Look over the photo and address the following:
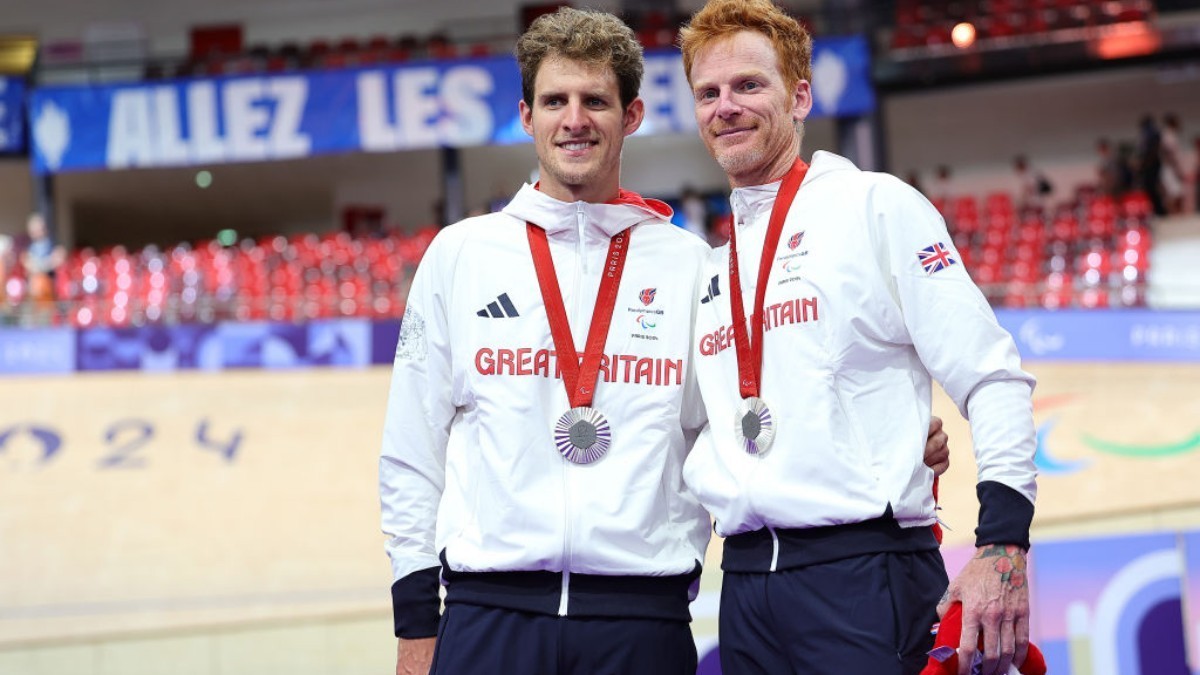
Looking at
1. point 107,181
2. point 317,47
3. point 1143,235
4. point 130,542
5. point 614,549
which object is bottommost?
point 130,542

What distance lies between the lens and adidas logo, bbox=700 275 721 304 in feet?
8.80

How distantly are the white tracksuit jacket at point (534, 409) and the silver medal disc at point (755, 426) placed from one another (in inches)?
7.5

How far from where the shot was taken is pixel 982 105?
18.0 m

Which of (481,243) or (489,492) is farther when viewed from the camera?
(481,243)

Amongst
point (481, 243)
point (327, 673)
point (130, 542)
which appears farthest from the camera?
point (130, 542)

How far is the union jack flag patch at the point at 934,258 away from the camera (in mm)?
2396

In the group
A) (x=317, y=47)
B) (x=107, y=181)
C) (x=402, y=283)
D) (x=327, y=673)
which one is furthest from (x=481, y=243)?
(x=107, y=181)

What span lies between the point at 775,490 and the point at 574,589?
17.9 inches

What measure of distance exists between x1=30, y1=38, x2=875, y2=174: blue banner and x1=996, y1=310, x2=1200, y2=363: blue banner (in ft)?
16.7

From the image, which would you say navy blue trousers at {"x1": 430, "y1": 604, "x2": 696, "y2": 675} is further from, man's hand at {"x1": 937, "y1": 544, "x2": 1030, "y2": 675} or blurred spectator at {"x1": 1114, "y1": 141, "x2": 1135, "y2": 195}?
blurred spectator at {"x1": 1114, "y1": 141, "x2": 1135, "y2": 195}

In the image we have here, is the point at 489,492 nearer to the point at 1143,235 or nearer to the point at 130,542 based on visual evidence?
the point at 130,542

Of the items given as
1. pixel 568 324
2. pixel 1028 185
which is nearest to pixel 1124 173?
pixel 1028 185

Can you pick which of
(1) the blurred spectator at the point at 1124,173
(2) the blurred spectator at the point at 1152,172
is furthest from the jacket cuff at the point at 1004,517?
(1) the blurred spectator at the point at 1124,173

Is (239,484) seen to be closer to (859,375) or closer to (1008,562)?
(859,375)
